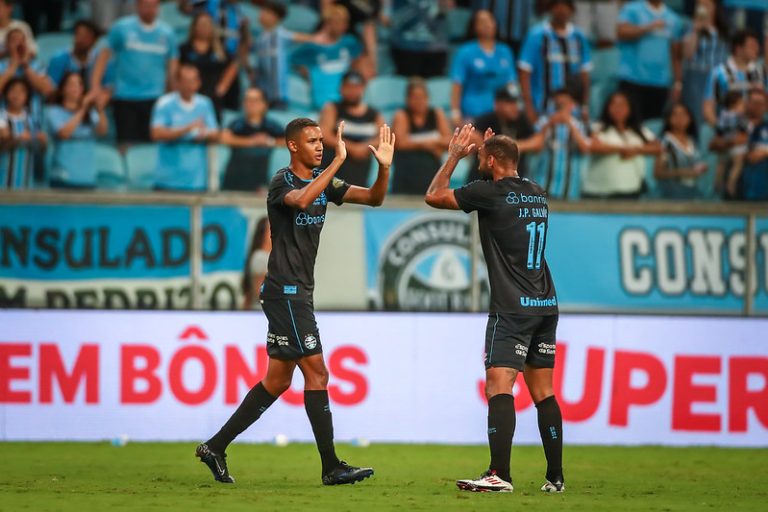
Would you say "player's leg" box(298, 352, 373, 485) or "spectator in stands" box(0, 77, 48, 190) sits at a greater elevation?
"spectator in stands" box(0, 77, 48, 190)

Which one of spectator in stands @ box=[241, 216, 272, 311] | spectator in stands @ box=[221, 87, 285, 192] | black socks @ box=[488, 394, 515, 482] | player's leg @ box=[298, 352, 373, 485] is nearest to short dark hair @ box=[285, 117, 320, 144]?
player's leg @ box=[298, 352, 373, 485]

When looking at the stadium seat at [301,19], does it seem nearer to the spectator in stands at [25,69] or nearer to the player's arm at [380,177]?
the spectator in stands at [25,69]

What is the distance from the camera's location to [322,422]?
7996 millimetres

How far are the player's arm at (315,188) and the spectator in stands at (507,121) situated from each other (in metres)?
6.32

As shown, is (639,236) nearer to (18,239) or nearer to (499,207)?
(499,207)

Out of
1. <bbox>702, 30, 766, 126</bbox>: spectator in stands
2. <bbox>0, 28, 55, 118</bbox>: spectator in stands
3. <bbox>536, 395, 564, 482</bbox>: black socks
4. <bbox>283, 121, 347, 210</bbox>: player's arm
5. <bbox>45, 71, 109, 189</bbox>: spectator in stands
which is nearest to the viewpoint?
<bbox>283, 121, 347, 210</bbox>: player's arm

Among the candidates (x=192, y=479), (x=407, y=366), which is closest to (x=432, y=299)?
(x=407, y=366)

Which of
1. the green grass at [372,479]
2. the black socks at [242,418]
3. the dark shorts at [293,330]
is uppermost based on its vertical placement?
the dark shorts at [293,330]

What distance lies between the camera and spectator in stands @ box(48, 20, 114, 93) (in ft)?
47.6

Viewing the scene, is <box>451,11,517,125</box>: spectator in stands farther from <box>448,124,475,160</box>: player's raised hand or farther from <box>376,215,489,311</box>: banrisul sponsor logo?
<box>448,124,475,160</box>: player's raised hand

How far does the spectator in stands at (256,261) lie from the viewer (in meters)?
12.0

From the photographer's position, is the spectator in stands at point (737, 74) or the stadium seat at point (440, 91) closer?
the stadium seat at point (440, 91)

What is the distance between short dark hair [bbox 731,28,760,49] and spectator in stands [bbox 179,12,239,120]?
20.1 feet

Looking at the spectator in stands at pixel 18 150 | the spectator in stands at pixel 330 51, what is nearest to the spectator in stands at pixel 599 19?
the spectator in stands at pixel 330 51
